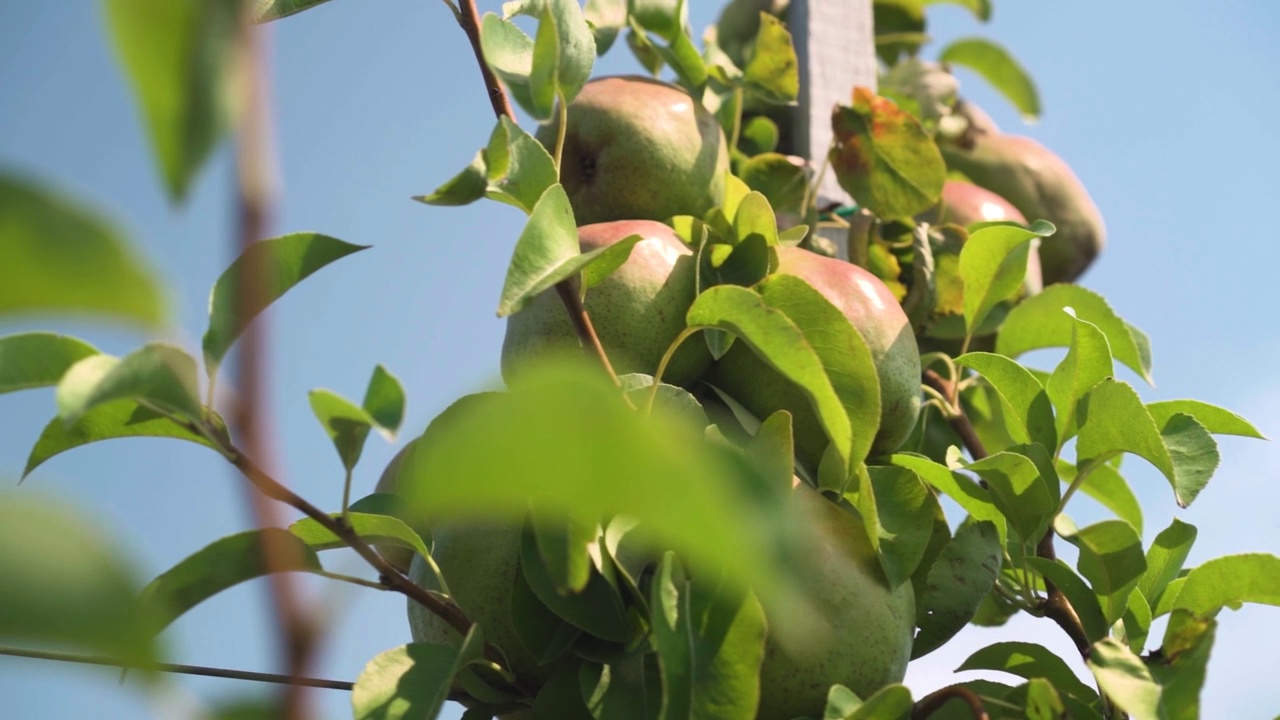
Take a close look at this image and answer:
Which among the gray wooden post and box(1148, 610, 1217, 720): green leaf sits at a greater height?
the gray wooden post

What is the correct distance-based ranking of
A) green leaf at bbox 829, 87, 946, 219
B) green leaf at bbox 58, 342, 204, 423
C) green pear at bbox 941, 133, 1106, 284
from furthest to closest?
green pear at bbox 941, 133, 1106, 284 → green leaf at bbox 829, 87, 946, 219 → green leaf at bbox 58, 342, 204, 423

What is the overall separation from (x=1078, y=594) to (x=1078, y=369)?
0.16 metres

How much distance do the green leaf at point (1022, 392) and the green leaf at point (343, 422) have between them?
47 centimetres

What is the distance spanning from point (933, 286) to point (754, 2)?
47 cm

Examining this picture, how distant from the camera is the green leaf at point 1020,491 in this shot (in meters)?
0.74

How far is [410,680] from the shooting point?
23.5 inches

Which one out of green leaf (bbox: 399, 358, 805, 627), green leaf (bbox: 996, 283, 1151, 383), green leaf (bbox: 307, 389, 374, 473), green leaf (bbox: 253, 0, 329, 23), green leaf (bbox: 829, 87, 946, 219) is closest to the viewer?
green leaf (bbox: 399, 358, 805, 627)

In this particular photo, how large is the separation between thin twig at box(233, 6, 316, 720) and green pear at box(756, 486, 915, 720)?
0.52 m

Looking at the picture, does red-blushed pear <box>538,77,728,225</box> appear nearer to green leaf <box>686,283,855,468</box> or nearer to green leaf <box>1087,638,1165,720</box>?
green leaf <box>686,283,855,468</box>

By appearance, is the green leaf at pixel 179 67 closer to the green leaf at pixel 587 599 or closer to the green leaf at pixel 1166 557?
the green leaf at pixel 587 599

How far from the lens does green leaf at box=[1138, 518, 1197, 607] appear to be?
→ 0.78 m

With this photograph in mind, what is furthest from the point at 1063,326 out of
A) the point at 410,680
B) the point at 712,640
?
the point at 410,680

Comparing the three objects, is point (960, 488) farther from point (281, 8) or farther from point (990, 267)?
point (281, 8)

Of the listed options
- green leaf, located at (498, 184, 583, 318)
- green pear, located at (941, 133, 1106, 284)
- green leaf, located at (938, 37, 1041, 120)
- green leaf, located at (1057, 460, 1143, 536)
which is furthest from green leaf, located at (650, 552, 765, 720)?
green leaf, located at (938, 37, 1041, 120)
